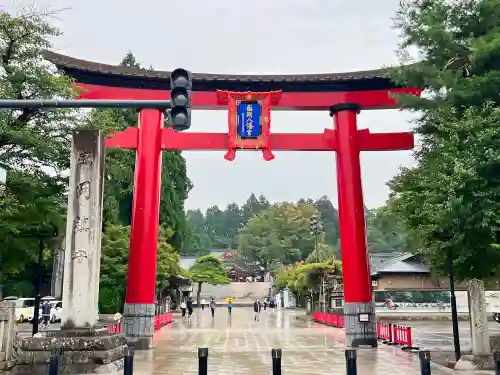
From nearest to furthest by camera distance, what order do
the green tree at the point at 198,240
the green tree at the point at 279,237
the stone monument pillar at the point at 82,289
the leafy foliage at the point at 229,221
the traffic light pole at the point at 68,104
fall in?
the traffic light pole at the point at 68,104
the stone monument pillar at the point at 82,289
the green tree at the point at 279,237
the green tree at the point at 198,240
the leafy foliage at the point at 229,221

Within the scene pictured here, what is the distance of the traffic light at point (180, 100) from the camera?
7.09m

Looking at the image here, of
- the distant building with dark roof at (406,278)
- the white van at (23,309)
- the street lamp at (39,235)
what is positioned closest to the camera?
the street lamp at (39,235)

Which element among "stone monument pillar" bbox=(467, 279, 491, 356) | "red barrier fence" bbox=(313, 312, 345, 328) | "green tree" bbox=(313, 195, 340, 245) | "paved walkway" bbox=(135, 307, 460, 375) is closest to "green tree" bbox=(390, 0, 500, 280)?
"stone monument pillar" bbox=(467, 279, 491, 356)

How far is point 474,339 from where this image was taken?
11.6 metres

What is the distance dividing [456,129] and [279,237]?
71189 mm

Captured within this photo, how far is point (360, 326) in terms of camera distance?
1666cm

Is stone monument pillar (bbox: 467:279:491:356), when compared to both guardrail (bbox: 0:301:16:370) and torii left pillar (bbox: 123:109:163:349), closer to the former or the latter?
torii left pillar (bbox: 123:109:163:349)

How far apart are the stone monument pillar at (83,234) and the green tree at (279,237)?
67.7 meters

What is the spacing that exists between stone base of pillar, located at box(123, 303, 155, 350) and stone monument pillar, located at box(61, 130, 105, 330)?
5748 mm

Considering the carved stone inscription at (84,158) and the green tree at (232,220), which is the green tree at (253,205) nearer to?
the green tree at (232,220)

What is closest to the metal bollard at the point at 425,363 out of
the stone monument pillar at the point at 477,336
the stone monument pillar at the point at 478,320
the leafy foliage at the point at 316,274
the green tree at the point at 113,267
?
the stone monument pillar at the point at 477,336

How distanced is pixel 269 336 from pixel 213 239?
105182 millimetres

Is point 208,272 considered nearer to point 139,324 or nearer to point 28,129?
point 139,324

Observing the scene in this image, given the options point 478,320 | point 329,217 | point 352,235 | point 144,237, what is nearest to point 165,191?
point 144,237
